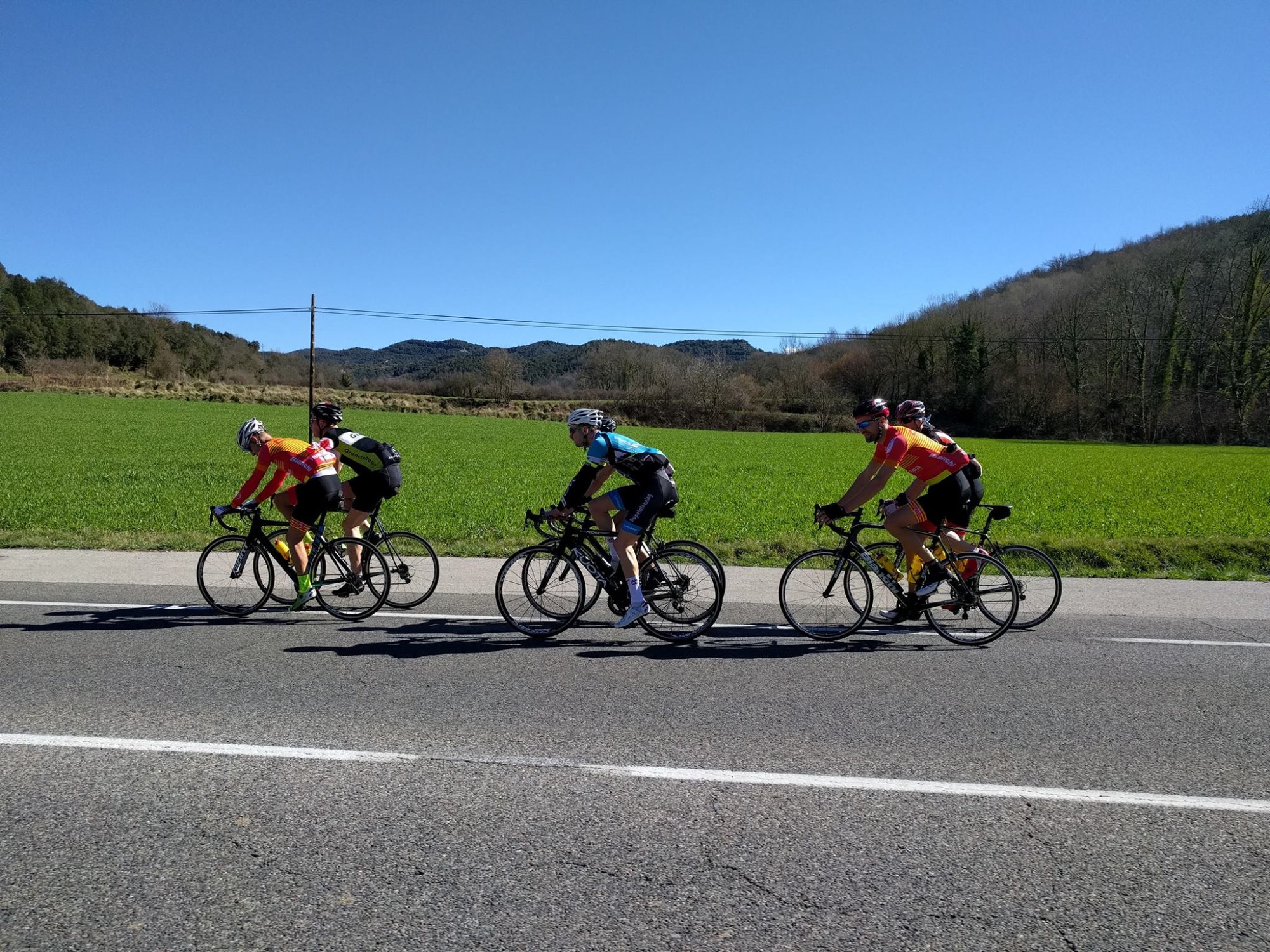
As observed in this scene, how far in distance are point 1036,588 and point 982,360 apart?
84.3 metres

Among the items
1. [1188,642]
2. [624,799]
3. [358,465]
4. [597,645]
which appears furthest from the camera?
[358,465]

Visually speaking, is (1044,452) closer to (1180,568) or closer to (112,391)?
(1180,568)

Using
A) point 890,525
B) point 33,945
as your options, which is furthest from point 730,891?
point 890,525

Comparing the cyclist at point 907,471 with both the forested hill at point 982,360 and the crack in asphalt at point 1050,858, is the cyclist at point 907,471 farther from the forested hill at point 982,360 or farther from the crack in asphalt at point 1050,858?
the forested hill at point 982,360

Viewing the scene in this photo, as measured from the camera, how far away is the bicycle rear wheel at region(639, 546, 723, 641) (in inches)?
269

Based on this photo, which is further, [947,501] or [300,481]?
[300,481]

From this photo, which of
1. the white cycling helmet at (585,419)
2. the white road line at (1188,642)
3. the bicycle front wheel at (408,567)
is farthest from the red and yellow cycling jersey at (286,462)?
the white road line at (1188,642)

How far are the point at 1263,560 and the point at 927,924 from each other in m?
11.0

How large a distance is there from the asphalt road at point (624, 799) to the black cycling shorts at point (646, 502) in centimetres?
102

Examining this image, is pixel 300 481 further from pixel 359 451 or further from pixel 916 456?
pixel 916 456

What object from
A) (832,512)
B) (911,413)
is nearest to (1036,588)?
(911,413)

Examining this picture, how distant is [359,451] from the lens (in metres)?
7.79

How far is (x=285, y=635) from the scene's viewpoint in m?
6.75

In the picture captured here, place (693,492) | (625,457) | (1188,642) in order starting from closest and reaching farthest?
1. (625,457)
2. (1188,642)
3. (693,492)
